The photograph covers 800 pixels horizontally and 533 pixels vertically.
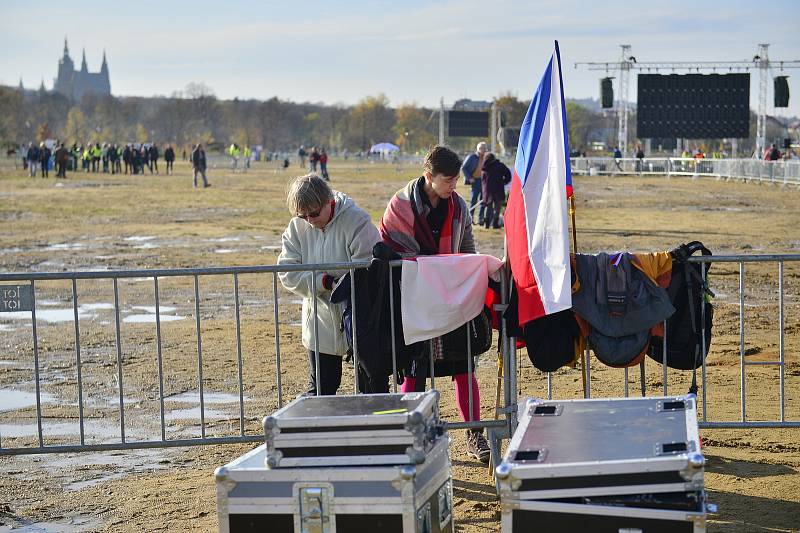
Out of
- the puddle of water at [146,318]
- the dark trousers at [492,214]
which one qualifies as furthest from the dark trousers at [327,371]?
the dark trousers at [492,214]

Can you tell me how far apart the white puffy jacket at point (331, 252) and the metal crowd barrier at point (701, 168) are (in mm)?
39025

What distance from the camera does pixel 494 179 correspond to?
2372cm

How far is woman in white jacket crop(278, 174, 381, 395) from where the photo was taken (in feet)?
23.3

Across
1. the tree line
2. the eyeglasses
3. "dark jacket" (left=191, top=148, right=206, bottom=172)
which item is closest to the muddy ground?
the eyeglasses

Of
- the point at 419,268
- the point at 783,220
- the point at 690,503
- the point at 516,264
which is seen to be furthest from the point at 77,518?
the point at 783,220

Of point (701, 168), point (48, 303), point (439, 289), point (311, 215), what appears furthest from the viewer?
point (701, 168)

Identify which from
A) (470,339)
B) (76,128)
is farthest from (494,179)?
(76,128)

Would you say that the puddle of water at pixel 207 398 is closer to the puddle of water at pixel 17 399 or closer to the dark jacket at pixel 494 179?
the puddle of water at pixel 17 399

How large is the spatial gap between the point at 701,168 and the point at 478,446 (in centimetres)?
5623

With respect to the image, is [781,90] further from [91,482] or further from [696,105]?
[91,482]

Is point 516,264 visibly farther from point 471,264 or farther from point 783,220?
point 783,220

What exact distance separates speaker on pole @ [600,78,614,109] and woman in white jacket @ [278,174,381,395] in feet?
198

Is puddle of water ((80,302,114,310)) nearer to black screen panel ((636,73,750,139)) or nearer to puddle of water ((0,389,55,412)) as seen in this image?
puddle of water ((0,389,55,412))

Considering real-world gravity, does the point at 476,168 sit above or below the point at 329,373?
Result: above
